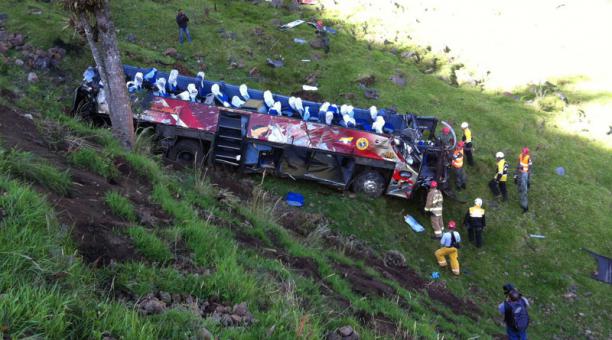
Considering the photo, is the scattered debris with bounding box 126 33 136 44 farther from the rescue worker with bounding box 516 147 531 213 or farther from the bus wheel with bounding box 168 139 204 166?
the rescue worker with bounding box 516 147 531 213

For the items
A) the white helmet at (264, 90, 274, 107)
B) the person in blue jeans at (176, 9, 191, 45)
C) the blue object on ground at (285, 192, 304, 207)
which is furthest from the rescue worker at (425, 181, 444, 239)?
the person in blue jeans at (176, 9, 191, 45)

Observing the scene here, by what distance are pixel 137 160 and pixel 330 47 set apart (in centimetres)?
1918

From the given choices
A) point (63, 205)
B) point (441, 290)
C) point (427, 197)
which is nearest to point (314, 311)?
point (63, 205)

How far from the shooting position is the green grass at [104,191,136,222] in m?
5.13

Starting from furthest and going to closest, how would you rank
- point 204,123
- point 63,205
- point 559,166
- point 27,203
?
point 559,166 → point 204,123 → point 63,205 → point 27,203

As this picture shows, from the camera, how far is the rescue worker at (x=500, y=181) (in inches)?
612

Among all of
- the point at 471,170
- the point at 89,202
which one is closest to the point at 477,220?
the point at 471,170

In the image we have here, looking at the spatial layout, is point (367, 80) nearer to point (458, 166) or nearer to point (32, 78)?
point (458, 166)

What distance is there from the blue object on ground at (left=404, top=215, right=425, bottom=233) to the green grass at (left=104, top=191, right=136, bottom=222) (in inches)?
401

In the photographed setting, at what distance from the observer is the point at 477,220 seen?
13469 mm

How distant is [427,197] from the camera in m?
13.7

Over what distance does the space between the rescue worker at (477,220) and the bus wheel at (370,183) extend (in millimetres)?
2812

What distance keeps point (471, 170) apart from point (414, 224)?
4.77 meters

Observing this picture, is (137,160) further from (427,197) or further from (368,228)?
(427,197)
